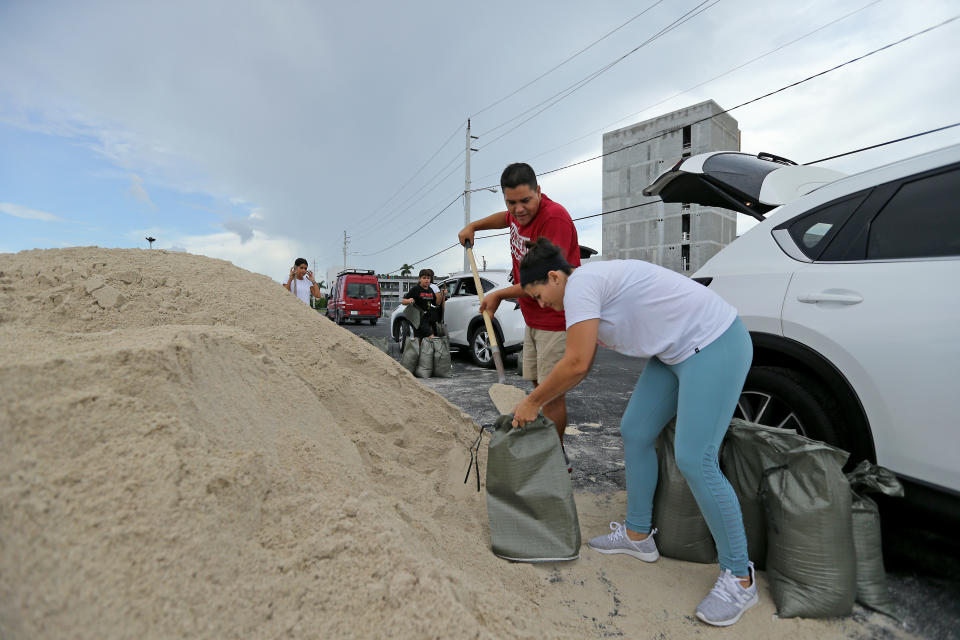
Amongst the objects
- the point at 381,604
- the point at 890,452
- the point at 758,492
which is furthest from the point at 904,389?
the point at 381,604

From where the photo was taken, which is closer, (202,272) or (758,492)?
(758,492)

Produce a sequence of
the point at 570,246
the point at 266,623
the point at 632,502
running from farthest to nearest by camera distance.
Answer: the point at 570,246 → the point at 632,502 → the point at 266,623

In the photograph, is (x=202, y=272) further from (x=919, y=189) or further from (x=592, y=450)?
(x=919, y=189)

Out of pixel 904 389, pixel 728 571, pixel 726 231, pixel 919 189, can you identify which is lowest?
pixel 728 571

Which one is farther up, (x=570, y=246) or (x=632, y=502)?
(x=570, y=246)

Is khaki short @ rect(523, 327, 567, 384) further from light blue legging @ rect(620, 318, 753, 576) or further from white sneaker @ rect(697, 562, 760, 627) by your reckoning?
white sneaker @ rect(697, 562, 760, 627)

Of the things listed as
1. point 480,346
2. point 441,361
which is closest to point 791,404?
point 441,361

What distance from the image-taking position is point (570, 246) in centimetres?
288

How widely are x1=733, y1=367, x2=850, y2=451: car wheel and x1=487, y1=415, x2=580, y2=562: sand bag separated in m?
1.09

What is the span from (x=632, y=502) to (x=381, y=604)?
1.34m

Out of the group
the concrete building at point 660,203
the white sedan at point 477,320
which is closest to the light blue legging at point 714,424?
the white sedan at point 477,320

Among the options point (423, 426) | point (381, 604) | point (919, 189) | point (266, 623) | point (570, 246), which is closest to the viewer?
point (266, 623)

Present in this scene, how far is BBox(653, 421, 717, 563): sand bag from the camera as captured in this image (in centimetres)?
221

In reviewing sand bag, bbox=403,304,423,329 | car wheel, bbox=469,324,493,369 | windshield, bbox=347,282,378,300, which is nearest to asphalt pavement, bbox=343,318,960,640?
car wheel, bbox=469,324,493,369
